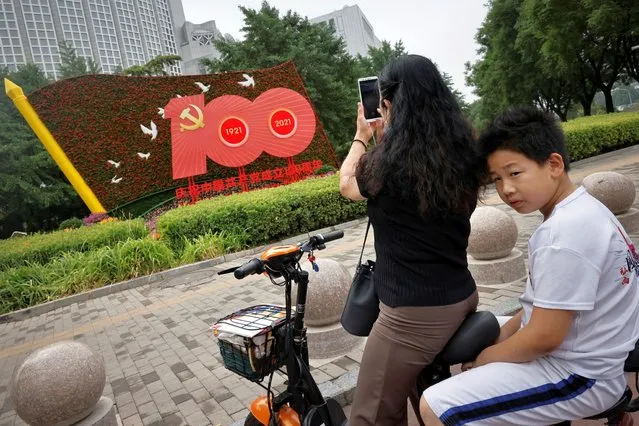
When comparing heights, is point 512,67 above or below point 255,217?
above

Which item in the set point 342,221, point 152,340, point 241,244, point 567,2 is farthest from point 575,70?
point 152,340

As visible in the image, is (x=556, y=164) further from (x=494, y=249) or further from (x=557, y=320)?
(x=494, y=249)

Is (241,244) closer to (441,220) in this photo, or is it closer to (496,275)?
(496,275)

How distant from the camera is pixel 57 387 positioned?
2.86 m

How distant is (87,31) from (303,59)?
73329mm

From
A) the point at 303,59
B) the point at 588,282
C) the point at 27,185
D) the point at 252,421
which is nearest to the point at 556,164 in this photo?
the point at 588,282

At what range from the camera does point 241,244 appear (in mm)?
9102

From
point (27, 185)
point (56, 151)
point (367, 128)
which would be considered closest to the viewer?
point (367, 128)

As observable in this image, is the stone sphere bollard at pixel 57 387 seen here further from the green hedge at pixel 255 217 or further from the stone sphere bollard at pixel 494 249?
the green hedge at pixel 255 217

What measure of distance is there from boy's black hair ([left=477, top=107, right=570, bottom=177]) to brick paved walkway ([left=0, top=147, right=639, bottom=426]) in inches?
101

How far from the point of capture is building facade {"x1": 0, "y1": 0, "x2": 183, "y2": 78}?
2739 inches

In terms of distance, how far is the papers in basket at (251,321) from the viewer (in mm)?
1819

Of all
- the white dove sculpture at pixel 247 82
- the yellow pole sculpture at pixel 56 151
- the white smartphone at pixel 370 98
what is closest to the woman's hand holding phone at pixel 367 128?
the white smartphone at pixel 370 98

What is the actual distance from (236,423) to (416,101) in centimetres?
247
